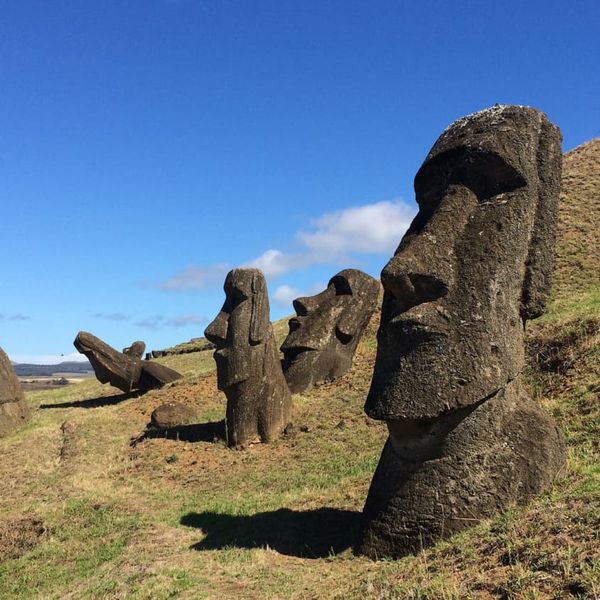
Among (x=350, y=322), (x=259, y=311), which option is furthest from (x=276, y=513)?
(x=350, y=322)

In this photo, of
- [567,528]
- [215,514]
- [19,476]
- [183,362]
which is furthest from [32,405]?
[567,528]

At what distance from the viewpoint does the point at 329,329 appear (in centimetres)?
1858

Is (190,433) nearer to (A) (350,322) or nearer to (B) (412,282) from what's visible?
(A) (350,322)

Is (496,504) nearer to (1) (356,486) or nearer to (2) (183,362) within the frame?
(1) (356,486)

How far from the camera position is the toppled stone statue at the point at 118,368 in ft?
70.0

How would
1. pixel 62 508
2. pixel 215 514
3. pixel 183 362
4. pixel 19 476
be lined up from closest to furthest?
pixel 215 514 < pixel 62 508 < pixel 19 476 < pixel 183 362

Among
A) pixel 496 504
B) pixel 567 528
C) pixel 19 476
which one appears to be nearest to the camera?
pixel 567 528

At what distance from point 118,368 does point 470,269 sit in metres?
17.0

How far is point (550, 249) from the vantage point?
270 inches

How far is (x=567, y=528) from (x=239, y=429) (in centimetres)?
940

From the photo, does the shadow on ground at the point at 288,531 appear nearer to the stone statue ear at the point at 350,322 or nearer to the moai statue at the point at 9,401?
the stone statue ear at the point at 350,322

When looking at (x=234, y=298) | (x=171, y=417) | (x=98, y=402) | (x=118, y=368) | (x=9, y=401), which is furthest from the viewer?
(x=98, y=402)

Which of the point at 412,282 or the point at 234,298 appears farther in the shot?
the point at 234,298

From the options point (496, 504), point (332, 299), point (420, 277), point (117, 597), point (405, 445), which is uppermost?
point (332, 299)
